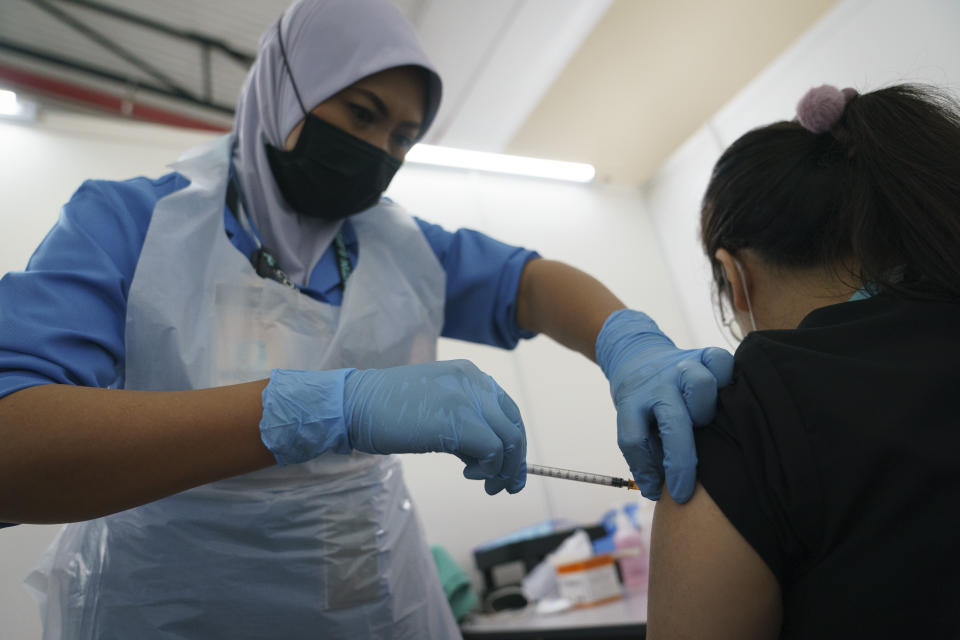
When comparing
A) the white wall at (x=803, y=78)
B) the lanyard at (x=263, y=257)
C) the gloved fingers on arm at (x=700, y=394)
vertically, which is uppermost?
the white wall at (x=803, y=78)

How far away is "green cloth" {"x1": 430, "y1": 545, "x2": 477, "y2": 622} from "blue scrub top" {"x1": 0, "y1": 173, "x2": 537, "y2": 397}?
139 centimetres

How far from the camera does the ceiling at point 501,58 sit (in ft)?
8.13

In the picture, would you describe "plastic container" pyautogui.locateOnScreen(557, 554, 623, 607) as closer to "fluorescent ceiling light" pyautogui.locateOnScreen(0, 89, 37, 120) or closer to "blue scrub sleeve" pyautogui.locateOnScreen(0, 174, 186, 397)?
"blue scrub sleeve" pyautogui.locateOnScreen(0, 174, 186, 397)

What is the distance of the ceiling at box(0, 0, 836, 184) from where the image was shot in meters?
2.48

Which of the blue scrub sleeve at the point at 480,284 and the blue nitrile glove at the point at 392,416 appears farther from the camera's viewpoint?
the blue scrub sleeve at the point at 480,284

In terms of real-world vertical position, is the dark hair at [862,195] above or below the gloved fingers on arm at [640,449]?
above

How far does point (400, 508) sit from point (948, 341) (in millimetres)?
956

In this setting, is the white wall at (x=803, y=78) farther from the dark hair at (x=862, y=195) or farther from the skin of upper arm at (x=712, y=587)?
the skin of upper arm at (x=712, y=587)

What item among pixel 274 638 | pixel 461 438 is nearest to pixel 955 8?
pixel 461 438

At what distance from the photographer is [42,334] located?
705 mm

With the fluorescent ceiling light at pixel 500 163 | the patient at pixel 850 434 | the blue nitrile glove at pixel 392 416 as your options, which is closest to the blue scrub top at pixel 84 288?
the blue nitrile glove at pixel 392 416

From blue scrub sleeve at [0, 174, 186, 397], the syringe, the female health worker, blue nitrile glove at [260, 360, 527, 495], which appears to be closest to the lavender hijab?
the female health worker

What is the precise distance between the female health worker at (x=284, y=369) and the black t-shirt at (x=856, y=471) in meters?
0.09

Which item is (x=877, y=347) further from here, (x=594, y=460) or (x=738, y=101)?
(x=738, y=101)
